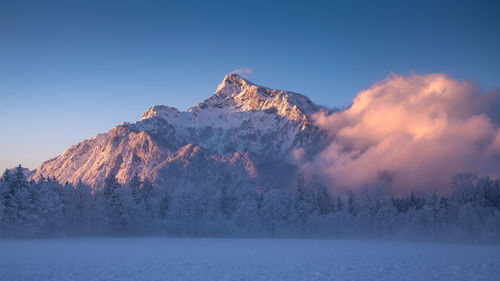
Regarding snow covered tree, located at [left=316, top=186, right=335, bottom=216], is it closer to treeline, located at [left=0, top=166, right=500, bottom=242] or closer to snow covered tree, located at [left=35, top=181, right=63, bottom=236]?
treeline, located at [left=0, top=166, right=500, bottom=242]

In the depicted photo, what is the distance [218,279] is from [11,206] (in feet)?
217

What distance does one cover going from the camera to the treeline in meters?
96.9

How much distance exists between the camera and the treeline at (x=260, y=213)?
96.9 m

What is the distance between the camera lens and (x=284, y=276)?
29.5 meters

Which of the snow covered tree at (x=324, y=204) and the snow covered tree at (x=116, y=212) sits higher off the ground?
the snow covered tree at (x=324, y=204)

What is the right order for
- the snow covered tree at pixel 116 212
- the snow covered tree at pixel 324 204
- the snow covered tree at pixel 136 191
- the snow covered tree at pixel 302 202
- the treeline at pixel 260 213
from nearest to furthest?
the treeline at pixel 260 213
the snow covered tree at pixel 116 212
the snow covered tree at pixel 302 202
the snow covered tree at pixel 136 191
the snow covered tree at pixel 324 204

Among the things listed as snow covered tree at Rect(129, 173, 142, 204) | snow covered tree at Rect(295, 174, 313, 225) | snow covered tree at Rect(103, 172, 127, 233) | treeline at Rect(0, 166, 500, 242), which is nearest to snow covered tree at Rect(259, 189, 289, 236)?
treeline at Rect(0, 166, 500, 242)

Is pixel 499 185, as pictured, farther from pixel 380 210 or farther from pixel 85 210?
pixel 85 210

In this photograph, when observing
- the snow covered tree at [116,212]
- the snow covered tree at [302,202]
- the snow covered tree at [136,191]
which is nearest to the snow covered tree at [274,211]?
the snow covered tree at [302,202]

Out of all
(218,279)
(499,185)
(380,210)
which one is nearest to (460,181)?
(499,185)

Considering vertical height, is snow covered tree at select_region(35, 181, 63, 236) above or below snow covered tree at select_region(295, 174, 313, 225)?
below

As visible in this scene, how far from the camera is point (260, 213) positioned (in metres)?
114

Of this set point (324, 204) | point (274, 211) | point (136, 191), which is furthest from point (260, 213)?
point (136, 191)

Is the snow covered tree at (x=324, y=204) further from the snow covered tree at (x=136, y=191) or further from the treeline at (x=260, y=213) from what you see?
the snow covered tree at (x=136, y=191)
